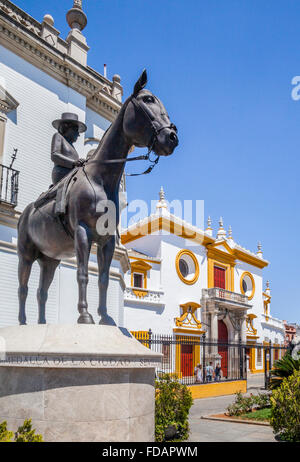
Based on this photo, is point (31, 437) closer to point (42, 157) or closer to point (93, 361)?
point (93, 361)

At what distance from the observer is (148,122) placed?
4.34m

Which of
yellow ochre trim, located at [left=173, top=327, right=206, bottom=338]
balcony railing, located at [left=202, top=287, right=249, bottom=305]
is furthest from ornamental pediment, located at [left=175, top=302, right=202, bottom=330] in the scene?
balcony railing, located at [left=202, top=287, right=249, bottom=305]

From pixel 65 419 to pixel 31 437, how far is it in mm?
297

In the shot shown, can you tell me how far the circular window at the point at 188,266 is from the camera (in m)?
27.2

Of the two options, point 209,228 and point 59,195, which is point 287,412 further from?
point 209,228

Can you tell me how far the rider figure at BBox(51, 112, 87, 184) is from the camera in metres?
5.11

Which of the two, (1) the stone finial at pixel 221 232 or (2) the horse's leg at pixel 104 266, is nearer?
(2) the horse's leg at pixel 104 266

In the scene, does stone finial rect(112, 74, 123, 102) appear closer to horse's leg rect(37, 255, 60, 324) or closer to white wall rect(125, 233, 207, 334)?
white wall rect(125, 233, 207, 334)

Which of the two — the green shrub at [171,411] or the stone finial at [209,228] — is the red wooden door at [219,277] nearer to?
the stone finial at [209,228]

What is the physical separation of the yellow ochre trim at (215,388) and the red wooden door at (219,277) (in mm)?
11156

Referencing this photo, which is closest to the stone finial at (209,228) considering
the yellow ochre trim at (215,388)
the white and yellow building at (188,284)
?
→ the white and yellow building at (188,284)

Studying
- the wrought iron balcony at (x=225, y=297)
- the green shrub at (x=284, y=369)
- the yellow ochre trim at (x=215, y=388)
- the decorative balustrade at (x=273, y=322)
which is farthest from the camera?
the decorative balustrade at (x=273, y=322)
